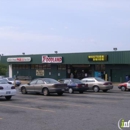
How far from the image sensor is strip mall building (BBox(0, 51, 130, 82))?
48.2 metres

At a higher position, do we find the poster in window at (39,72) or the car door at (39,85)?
the poster in window at (39,72)

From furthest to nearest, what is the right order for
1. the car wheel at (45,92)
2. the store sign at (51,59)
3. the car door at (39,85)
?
the store sign at (51,59)
the car door at (39,85)
the car wheel at (45,92)

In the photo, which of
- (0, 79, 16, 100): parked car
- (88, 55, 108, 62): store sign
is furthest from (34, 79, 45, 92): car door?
(88, 55, 108, 62): store sign

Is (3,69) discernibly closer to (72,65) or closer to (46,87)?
(72,65)

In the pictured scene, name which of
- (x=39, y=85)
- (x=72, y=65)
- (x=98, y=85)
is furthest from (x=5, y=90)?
(x=72, y=65)

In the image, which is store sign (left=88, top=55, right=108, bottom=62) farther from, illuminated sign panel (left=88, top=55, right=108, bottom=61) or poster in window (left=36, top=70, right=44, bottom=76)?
poster in window (left=36, top=70, right=44, bottom=76)

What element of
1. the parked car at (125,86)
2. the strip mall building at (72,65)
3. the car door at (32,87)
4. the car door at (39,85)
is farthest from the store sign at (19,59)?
the car door at (39,85)

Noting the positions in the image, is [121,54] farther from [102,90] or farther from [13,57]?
[13,57]

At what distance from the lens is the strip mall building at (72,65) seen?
4825 cm

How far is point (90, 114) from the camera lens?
43.9 ft

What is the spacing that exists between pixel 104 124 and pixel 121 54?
36951 mm

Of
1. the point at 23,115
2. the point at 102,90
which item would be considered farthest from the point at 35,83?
the point at 23,115

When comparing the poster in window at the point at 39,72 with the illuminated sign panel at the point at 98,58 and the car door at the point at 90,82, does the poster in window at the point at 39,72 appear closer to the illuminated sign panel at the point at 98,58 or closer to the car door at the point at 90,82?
the illuminated sign panel at the point at 98,58

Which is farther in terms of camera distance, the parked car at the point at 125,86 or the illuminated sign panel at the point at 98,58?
the illuminated sign panel at the point at 98,58
